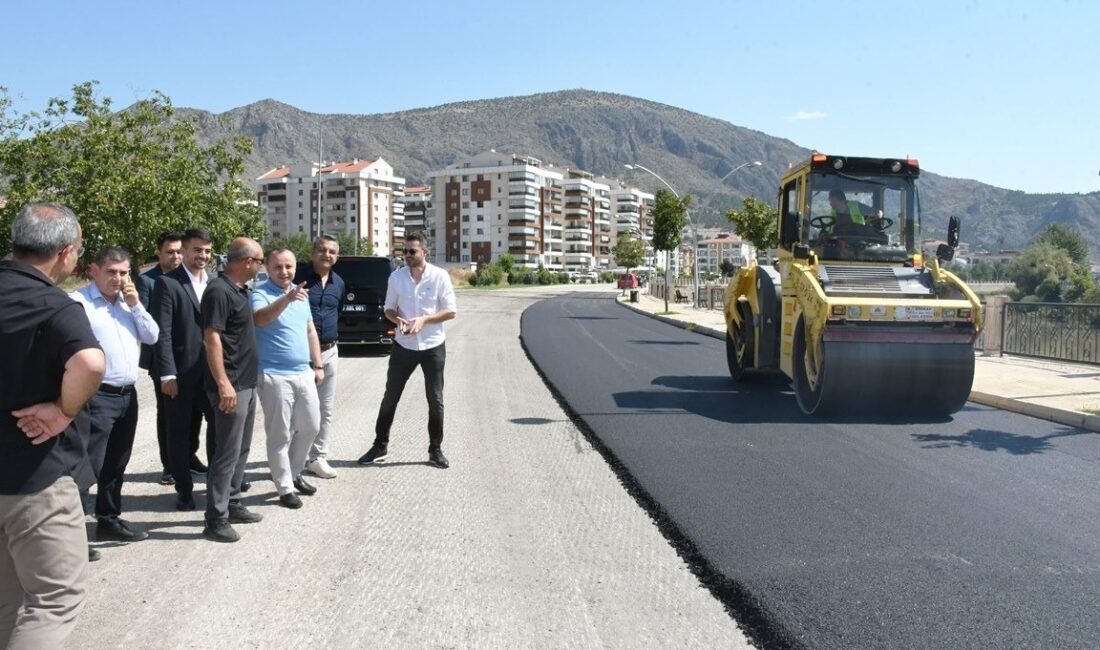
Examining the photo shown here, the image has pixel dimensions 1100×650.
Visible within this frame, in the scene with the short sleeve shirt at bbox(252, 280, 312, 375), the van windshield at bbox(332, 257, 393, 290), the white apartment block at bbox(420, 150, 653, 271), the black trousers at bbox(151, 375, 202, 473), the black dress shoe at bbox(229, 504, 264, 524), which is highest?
the white apartment block at bbox(420, 150, 653, 271)

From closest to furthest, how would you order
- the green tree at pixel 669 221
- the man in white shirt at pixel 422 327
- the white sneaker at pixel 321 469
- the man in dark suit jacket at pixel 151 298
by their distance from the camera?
the man in dark suit jacket at pixel 151 298 < the white sneaker at pixel 321 469 < the man in white shirt at pixel 422 327 < the green tree at pixel 669 221

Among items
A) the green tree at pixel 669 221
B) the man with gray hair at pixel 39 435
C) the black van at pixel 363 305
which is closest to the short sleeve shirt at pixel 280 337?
the man with gray hair at pixel 39 435

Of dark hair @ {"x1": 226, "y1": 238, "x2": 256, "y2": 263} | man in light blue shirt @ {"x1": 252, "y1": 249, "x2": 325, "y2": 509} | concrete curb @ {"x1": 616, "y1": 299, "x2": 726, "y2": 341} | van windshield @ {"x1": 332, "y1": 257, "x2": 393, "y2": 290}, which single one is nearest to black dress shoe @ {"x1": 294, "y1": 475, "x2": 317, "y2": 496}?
man in light blue shirt @ {"x1": 252, "y1": 249, "x2": 325, "y2": 509}

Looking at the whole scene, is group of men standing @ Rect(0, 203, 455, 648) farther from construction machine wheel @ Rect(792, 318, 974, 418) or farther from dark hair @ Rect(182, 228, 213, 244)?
construction machine wheel @ Rect(792, 318, 974, 418)

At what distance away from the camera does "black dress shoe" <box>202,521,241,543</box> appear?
4.98m

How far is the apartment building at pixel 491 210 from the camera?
150500mm

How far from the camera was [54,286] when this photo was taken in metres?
2.88

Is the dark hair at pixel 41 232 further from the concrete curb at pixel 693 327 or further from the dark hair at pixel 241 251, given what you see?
the concrete curb at pixel 693 327

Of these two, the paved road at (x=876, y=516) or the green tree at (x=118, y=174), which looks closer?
the paved road at (x=876, y=516)

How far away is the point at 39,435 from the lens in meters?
2.80

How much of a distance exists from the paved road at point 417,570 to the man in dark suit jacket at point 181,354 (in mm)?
333

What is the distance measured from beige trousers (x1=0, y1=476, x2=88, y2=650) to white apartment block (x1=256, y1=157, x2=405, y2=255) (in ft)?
501

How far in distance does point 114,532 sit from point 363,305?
1135 centimetres

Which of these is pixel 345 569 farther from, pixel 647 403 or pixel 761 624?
pixel 647 403
